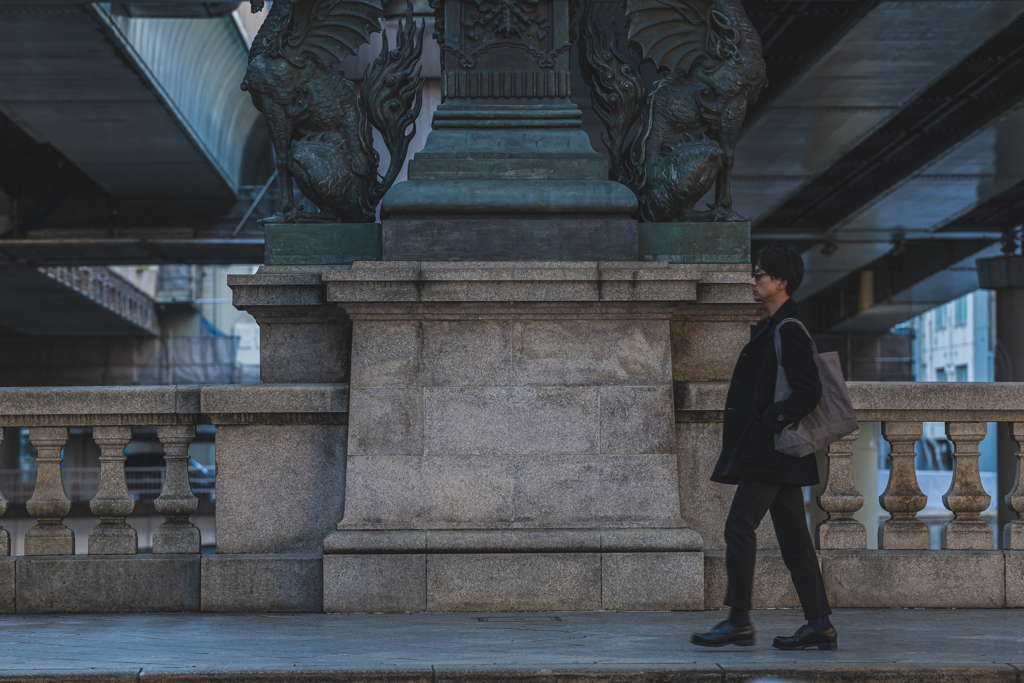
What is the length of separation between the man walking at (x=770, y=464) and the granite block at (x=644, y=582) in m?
0.88

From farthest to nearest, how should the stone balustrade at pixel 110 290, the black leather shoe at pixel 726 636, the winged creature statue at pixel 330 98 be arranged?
the stone balustrade at pixel 110 290 < the winged creature statue at pixel 330 98 < the black leather shoe at pixel 726 636

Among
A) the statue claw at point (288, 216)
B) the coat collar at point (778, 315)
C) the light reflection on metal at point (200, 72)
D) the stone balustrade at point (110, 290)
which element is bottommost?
the coat collar at point (778, 315)

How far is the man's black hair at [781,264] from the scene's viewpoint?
15.9 ft

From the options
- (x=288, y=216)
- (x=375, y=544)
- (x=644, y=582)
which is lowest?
(x=644, y=582)

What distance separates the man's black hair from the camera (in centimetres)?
484

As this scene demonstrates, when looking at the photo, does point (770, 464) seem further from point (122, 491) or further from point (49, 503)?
point (49, 503)

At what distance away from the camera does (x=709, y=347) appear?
6.23 metres

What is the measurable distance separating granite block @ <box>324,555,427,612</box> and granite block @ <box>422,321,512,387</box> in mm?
978

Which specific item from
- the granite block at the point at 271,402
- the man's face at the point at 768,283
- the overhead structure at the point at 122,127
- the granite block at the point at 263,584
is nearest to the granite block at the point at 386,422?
the granite block at the point at 271,402

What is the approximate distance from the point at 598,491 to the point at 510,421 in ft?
1.98

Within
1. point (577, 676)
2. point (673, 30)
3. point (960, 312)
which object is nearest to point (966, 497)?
point (577, 676)

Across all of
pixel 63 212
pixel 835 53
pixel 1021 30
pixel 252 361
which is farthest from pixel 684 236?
pixel 252 361

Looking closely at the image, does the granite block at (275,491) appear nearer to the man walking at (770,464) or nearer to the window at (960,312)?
the man walking at (770,464)

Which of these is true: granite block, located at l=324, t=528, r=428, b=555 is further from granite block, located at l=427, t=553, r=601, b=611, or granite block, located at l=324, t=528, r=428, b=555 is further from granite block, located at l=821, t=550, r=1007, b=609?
granite block, located at l=821, t=550, r=1007, b=609
